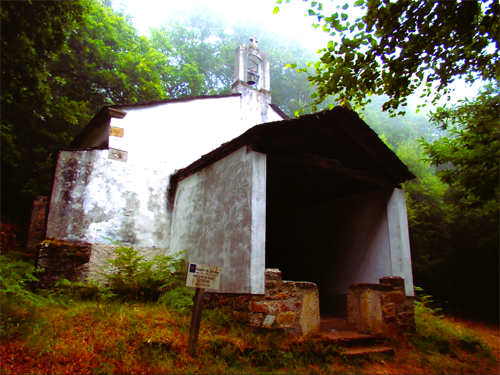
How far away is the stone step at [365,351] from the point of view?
488cm

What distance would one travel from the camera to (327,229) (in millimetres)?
9070

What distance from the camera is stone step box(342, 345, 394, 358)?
4883 millimetres

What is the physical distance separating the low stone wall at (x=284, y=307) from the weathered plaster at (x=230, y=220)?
19cm

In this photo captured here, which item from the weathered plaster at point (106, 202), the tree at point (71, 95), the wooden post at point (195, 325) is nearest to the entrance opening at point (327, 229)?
the wooden post at point (195, 325)

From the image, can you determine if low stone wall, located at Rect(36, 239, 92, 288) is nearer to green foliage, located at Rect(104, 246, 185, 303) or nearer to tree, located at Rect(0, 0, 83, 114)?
green foliage, located at Rect(104, 246, 185, 303)

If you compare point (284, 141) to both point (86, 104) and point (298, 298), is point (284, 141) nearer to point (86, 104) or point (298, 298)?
point (298, 298)

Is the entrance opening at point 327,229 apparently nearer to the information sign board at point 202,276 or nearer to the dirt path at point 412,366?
the dirt path at point 412,366

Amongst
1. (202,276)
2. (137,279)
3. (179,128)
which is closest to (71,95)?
(179,128)

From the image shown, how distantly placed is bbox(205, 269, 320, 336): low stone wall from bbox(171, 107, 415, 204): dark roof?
2.34m

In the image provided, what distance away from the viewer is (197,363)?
405 cm

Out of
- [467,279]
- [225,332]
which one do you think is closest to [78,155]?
[225,332]

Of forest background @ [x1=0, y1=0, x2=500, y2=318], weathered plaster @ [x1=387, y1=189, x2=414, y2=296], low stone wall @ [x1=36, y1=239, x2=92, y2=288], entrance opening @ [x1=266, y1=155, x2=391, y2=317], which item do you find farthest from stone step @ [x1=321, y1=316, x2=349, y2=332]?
low stone wall @ [x1=36, y1=239, x2=92, y2=288]

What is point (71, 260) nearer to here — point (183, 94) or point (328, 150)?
point (328, 150)

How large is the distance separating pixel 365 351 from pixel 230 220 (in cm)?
305
